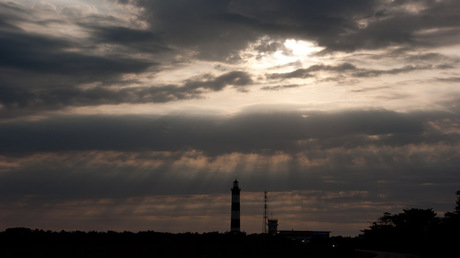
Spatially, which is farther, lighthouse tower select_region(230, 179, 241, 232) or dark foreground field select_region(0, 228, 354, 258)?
lighthouse tower select_region(230, 179, 241, 232)

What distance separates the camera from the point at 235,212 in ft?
403

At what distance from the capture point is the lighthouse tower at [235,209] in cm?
12144

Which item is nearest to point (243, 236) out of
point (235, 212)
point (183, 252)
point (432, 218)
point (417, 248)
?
point (235, 212)

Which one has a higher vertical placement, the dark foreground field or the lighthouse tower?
the lighthouse tower

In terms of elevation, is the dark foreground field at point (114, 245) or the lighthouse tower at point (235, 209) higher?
the lighthouse tower at point (235, 209)

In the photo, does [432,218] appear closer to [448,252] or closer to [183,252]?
[448,252]

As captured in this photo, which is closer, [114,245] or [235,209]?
[114,245]

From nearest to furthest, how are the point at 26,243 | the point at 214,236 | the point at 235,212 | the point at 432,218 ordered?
the point at 26,243 < the point at 214,236 < the point at 235,212 < the point at 432,218

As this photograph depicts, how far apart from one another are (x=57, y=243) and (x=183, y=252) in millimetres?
18862

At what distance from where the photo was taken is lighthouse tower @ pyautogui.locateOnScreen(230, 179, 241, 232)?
121438 mm

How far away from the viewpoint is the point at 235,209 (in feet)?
405

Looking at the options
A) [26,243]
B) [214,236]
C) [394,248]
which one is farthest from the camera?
[394,248]

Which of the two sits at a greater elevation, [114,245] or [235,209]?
[235,209]

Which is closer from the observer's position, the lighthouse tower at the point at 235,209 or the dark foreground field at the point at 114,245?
the dark foreground field at the point at 114,245
